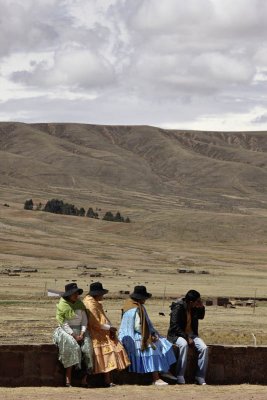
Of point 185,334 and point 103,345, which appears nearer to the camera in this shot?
point 103,345

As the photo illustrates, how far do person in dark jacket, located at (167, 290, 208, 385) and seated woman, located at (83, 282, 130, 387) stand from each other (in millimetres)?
904

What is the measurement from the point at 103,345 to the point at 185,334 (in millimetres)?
1370

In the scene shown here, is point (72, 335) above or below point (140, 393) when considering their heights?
above

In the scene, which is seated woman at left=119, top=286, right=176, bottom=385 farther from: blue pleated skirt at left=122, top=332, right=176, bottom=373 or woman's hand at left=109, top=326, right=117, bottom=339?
woman's hand at left=109, top=326, right=117, bottom=339

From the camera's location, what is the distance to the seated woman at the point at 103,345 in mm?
13438

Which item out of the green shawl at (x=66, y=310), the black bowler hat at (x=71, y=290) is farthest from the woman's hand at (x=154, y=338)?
the black bowler hat at (x=71, y=290)

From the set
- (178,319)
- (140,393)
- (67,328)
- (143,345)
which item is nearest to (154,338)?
(143,345)

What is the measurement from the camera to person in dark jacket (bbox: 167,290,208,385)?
46.0 feet

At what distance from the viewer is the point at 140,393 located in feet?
42.1

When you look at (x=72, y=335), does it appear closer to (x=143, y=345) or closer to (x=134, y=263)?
(x=143, y=345)

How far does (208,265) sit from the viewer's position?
76312mm

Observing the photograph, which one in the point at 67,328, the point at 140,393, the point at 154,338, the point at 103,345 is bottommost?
the point at 140,393

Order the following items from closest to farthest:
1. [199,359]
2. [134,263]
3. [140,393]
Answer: [140,393], [199,359], [134,263]

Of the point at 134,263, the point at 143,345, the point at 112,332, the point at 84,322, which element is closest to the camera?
the point at 84,322
